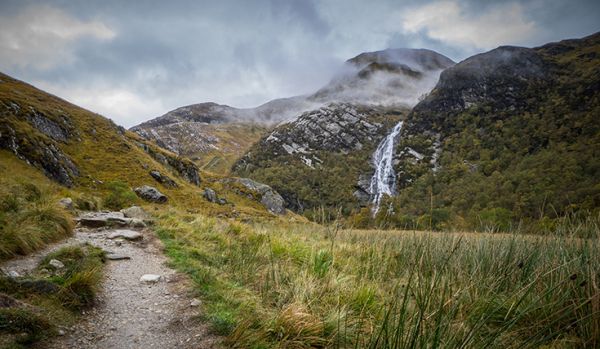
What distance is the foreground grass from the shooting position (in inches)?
→ 90.3

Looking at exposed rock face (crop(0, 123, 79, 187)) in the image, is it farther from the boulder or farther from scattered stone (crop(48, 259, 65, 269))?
scattered stone (crop(48, 259, 65, 269))

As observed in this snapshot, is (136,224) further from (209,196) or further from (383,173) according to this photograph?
(383,173)

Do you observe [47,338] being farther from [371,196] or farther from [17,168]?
[371,196]

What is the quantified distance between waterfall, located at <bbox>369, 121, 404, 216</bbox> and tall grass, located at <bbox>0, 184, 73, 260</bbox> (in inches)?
2879

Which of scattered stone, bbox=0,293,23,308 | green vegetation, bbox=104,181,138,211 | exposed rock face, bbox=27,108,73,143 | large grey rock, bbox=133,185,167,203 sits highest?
exposed rock face, bbox=27,108,73,143

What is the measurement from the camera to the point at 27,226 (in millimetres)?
6164

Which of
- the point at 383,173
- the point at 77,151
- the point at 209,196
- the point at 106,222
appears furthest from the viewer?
the point at 383,173

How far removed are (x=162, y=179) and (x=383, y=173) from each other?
8891 cm

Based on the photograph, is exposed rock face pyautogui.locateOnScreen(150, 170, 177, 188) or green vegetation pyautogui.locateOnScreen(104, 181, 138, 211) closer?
green vegetation pyautogui.locateOnScreen(104, 181, 138, 211)

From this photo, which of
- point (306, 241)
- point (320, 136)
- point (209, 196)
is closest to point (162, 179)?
point (209, 196)

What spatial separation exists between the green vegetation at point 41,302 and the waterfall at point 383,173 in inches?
2974

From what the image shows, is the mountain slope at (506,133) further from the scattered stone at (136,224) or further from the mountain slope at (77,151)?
the scattered stone at (136,224)

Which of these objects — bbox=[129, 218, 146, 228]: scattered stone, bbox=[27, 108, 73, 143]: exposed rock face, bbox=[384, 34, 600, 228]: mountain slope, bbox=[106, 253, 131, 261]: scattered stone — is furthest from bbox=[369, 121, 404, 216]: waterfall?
bbox=[106, 253, 131, 261]: scattered stone

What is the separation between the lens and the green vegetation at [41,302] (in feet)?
9.11
